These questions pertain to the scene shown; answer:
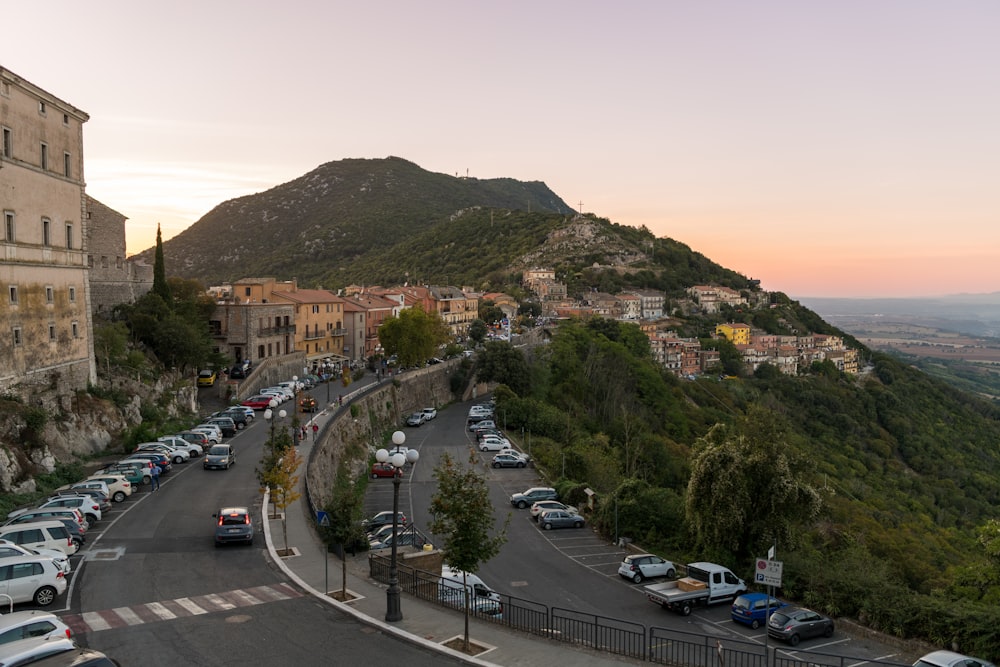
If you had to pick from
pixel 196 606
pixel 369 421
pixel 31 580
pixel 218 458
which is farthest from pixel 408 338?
pixel 31 580

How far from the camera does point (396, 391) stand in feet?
189

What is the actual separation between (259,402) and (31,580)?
3244 centimetres

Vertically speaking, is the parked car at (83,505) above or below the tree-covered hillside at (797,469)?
above

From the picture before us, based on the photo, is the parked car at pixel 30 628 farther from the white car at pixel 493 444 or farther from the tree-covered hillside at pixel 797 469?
the white car at pixel 493 444

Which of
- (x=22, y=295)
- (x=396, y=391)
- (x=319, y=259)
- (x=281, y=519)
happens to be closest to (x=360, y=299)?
(x=396, y=391)

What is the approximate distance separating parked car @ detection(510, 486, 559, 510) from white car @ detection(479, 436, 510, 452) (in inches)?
496

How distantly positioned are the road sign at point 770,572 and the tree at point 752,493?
34.8 ft

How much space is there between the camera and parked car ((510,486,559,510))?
3422cm

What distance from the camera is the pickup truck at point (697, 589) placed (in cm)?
2145

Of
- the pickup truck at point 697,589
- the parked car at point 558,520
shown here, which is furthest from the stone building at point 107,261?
the pickup truck at point 697,589

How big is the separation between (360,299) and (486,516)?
244ft

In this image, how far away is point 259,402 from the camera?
158 ft

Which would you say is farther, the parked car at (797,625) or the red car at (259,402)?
the red car at (259,402)

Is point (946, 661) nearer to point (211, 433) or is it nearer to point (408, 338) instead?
point (211, 433)
